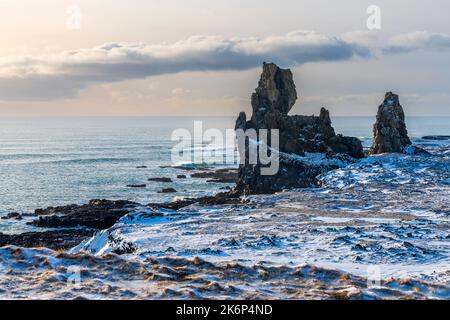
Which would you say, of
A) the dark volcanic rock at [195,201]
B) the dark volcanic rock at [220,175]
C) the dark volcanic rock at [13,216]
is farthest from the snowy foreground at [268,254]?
the dark volcanic rock at [220,175]

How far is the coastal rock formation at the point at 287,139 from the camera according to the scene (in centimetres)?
8019

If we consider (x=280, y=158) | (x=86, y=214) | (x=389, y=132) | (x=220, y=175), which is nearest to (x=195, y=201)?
(x=280, y=158)

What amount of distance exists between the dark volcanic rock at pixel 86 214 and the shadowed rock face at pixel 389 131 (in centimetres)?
4826

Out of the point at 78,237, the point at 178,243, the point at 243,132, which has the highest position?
the point at 243,132

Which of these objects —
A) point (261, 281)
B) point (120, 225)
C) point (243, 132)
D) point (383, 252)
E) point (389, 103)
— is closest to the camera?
point (261, 281)

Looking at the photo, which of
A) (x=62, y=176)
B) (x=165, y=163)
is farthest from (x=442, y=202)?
(x=165, y=163)

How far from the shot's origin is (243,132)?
90000mm

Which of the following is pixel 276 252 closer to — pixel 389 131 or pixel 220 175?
pixel 389 131

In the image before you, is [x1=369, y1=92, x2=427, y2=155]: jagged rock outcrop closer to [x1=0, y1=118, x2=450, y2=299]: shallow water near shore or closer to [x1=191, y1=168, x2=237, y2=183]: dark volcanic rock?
[x1=0, y1=118, x2=450, y2=299]: shallow water near shore

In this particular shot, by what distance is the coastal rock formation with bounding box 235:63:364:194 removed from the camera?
80188 mm

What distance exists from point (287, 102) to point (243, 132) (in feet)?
49.9

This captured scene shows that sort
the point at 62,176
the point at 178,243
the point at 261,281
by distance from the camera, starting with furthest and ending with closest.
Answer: the point at 62,176
the point at 178,243
the point at 261,281

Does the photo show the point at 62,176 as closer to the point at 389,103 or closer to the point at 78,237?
the point at 78,237

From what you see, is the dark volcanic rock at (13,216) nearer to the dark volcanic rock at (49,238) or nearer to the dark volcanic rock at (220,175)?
the dark volcanic rock at (49,238)
